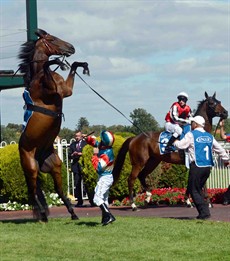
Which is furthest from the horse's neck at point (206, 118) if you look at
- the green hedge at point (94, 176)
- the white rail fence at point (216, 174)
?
the white rail fence at point (216, 174)

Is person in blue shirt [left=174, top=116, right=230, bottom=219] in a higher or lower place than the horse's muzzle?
lower

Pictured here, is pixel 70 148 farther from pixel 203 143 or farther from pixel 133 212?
pixel 203 143

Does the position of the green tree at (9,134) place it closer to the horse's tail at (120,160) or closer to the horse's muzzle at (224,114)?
the horse's tail at (120,160)

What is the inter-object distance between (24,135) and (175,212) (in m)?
4.62

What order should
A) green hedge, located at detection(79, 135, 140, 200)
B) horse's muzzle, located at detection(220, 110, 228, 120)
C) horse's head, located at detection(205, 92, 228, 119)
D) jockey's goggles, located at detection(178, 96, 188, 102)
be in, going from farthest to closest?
green hedge, located at detection(79, 135, 140, 200) < horse's muzzle, located at detection(220, 110, 228, 120) < horse's head, located at detection(205, 92, 228, 119) < jockey's goggles, located at detection(178, 96, 188, 102)

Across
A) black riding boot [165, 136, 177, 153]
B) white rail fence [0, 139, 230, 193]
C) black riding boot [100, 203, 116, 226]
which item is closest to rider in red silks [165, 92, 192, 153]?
black riding boot [165, 136, 177, 153]

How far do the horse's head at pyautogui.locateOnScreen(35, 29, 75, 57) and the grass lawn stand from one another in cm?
299

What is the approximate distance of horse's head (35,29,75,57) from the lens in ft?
45.0

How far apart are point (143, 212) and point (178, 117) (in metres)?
2.38

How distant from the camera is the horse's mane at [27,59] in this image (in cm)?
1378

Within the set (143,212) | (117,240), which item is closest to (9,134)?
(143,212)

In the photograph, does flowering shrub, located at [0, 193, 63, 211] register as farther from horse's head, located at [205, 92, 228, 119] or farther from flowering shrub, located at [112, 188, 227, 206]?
horse's head, located at [205, 92, 228, 119]

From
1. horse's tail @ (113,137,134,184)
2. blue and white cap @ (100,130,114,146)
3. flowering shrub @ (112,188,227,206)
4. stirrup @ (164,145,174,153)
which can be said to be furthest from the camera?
flowering shrub @ (112,188,227,206)

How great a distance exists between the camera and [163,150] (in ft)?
59.8
